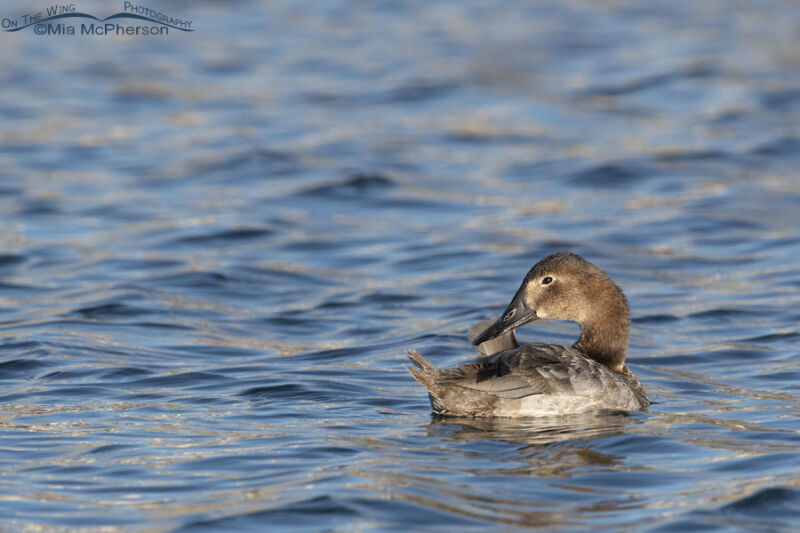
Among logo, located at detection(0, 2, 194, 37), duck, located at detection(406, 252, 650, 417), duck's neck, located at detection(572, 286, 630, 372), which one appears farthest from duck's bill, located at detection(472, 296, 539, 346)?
logo, located at detection(0, 2, 194, 37)

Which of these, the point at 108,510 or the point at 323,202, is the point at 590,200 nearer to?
the point at 323,202

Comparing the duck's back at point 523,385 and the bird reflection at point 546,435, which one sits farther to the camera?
the duck's back at point 523,385

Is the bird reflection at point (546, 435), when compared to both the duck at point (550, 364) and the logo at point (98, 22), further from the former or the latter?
the logo at point (98, 22)

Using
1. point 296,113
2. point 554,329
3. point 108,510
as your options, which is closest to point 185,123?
point 296,113

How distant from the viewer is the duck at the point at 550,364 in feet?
27.0

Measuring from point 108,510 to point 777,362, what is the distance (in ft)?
18.1

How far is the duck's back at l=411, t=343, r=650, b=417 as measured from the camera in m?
8.20

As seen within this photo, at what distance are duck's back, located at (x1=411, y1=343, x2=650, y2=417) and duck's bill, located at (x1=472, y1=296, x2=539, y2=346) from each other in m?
0.51

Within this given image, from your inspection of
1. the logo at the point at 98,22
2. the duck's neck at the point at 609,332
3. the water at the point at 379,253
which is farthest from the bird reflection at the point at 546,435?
the logo at the point at 98,22

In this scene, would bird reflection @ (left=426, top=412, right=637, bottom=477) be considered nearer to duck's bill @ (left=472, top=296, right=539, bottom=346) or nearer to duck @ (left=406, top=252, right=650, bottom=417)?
duck @ (left=406, top=252, right=650, bottom=417)

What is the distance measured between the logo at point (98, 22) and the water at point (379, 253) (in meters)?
0.42

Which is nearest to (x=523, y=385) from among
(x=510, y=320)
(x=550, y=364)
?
(x=550, y=364)

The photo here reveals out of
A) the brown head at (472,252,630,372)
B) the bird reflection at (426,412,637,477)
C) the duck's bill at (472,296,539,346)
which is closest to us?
the bird reflection at (426,412,637,477)

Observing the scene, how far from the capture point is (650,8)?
1075 inches
